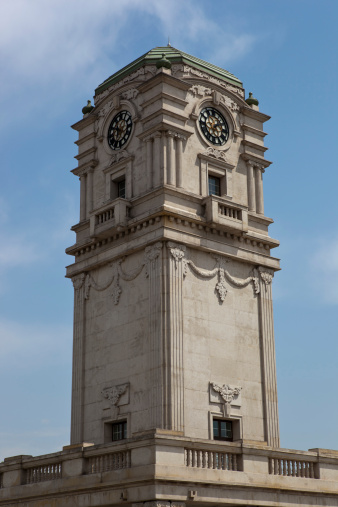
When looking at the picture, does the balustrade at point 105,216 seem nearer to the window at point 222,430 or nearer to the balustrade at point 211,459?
the window at point 222,430

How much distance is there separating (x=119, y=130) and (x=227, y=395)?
56.6 ft

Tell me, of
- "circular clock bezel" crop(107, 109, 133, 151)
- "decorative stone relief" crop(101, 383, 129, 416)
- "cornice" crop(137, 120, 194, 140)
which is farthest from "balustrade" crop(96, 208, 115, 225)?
"decorative stone relief" crop(101, 383, 129, 416)

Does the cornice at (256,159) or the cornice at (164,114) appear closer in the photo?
the cornice at (164,114)

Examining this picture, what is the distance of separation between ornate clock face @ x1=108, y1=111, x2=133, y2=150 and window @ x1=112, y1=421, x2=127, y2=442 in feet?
53.8

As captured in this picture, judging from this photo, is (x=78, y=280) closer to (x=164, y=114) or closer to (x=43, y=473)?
(x=164, y=114)

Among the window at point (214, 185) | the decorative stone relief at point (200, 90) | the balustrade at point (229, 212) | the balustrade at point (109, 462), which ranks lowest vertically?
the balustrade at point (109, 462)

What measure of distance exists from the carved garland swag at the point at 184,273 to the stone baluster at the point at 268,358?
290mm

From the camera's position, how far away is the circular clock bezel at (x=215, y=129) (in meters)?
49.0

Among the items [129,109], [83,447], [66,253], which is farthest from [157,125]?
[83,447]

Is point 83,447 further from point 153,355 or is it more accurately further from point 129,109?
point 129,109

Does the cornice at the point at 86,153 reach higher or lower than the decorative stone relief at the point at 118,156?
higher

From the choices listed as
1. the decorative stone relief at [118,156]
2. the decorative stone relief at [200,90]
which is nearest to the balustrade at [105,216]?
the decorative stone relief at [118,156]

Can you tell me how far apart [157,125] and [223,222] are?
662 centimetres

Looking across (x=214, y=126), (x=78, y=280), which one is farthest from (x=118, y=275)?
(x=214, y=126)
